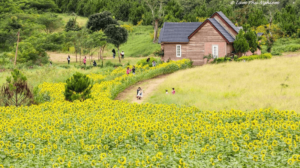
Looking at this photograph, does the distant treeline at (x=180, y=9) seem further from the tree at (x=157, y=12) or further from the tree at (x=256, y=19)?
the tree at (x=157, y=12)

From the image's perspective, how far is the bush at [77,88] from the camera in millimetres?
19594

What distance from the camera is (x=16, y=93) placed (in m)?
18.3

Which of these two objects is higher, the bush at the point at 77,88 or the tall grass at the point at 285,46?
the tall grass at the point at 285,46

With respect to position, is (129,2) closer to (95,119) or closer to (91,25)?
(91,25)

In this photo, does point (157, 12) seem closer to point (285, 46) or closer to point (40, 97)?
point (285, 46)

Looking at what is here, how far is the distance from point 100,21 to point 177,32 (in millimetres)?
16517

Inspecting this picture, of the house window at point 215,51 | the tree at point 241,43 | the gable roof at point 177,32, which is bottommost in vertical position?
the house window at point 215,51

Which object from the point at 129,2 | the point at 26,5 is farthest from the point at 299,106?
the point at 26,5

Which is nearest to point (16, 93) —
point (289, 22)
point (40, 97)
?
point (40, 97)

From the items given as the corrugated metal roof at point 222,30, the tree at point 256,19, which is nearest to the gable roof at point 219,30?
the corrugated metal roof at point 222,30

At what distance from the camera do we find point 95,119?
43.0 ft

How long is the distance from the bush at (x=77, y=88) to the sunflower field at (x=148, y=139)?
3.80m

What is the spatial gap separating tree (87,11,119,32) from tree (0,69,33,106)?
3274 cm

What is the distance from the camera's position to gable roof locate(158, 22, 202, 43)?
3928cm
